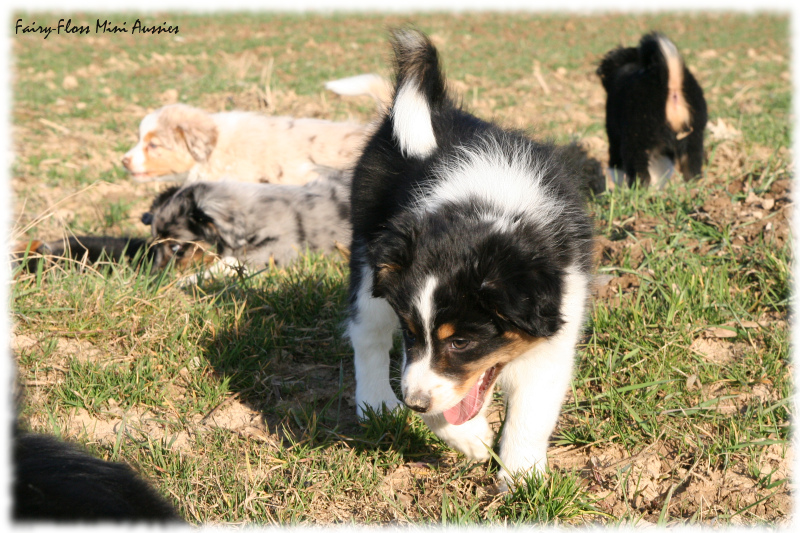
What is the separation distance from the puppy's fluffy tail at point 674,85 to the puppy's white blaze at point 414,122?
3.75 meters

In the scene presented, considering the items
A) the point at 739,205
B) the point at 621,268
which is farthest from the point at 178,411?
the point at 739,205

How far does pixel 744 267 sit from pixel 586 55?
11.9m

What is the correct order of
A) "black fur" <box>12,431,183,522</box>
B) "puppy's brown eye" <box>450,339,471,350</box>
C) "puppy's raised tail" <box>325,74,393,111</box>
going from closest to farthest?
1. "black fur" <box>12,431,183,522</box>
2. "puppy's brown eye" <box>450,339,471,350</box>
3. "puppy's raised tail" <box>325,74,393,111</box>

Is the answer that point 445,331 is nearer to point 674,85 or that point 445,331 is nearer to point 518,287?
point 518,287

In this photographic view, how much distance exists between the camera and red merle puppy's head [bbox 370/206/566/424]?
95.7 inches

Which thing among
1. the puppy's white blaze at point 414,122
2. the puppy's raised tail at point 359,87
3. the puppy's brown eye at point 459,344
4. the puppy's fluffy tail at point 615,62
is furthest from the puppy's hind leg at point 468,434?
the puppy's fluffy tail at point 615,62

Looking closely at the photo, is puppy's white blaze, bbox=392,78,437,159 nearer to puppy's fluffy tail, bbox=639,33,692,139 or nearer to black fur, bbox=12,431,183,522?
black fur, bbox=12,431,183,522

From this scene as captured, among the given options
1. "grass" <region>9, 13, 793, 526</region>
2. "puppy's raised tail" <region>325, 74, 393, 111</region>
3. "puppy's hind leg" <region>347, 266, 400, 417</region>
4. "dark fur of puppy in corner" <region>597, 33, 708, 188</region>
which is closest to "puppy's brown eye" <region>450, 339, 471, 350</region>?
"grass" <region>9, 13, 793, 526</region>

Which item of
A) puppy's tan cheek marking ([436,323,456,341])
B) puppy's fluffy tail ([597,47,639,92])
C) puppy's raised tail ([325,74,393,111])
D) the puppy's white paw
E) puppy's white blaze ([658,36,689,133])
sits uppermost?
puppy's fluffy tail ([597,47,639,92])

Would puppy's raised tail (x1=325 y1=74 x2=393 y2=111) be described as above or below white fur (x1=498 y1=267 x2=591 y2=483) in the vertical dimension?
above

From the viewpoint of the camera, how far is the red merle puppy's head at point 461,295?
7.97 feet

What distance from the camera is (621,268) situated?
12.6ft

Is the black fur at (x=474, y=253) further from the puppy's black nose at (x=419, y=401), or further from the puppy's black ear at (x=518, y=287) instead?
the puppy's black nose at (x=419, y=401)

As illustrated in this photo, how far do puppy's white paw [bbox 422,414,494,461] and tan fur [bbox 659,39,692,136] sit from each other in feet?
13.6
